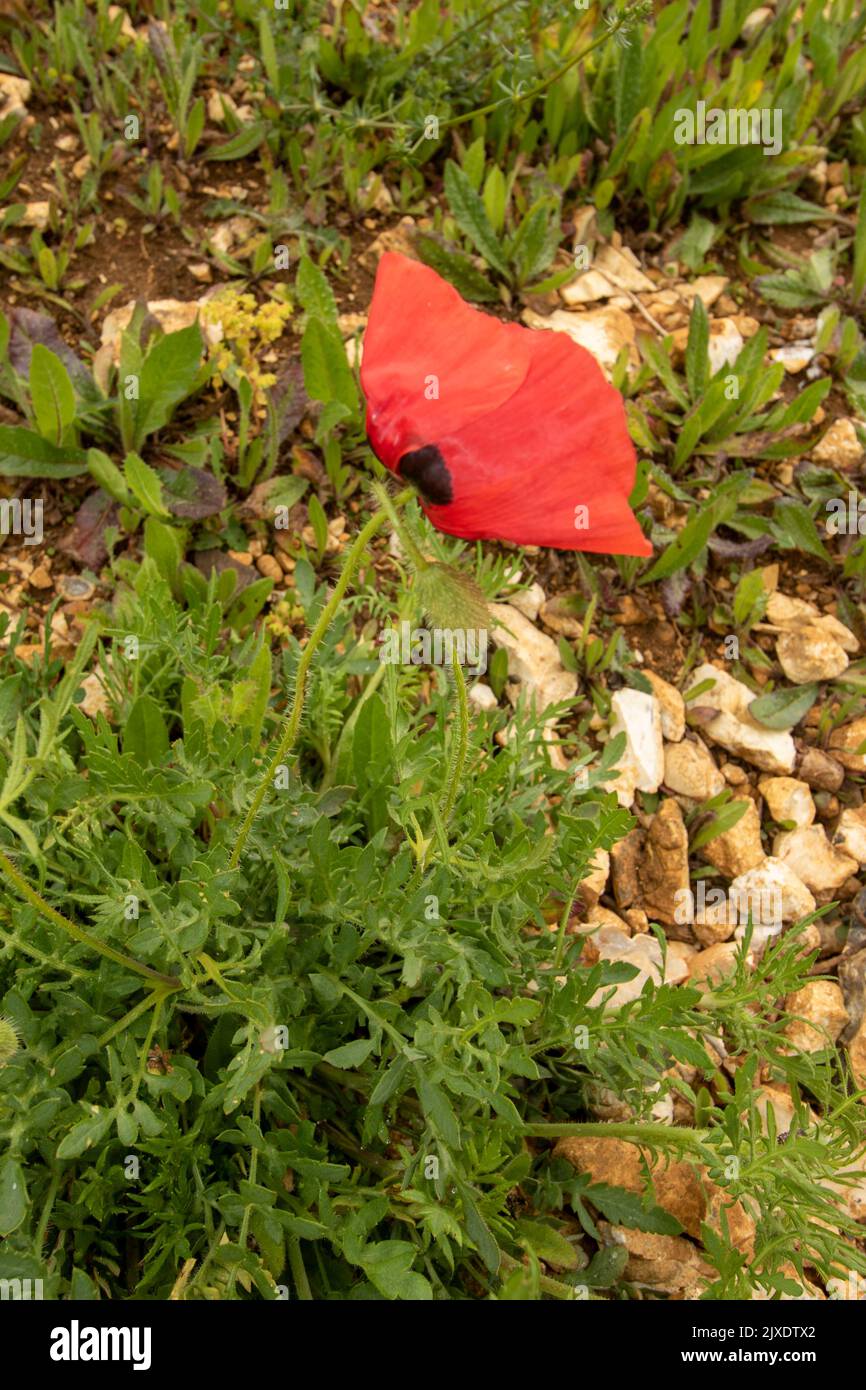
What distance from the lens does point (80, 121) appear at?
116 inches

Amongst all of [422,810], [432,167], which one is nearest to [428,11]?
[432,167]

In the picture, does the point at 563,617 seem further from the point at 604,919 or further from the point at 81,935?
the point at 81,935

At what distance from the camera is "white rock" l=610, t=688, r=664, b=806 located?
2.53 m

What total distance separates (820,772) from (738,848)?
30 centimetres

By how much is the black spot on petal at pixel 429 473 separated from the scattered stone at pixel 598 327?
A: 6.16 ft

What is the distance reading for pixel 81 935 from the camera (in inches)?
61.2

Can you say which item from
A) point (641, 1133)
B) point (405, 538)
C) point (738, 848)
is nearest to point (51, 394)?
point (405, 538)

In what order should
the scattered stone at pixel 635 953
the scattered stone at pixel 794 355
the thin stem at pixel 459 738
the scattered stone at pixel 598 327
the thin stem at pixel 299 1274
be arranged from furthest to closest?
the scattered stone at pixel 794 355, the scattered stone at pixel 598 327, the scattered stone at pixel 635 953, the thin stem at pixel 299 1274, the thin stem at pixel 459 738

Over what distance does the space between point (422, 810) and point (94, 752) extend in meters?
0.58

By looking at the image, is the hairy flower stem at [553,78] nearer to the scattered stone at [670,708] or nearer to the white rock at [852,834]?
the scattered stone at [670,708]

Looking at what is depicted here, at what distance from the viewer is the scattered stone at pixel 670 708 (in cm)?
263

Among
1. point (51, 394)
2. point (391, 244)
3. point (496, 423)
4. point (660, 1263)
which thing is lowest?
point (660, 1263)

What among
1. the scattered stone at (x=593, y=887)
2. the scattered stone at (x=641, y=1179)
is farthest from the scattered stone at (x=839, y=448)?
the scattered stone at (x=641, y=1179)

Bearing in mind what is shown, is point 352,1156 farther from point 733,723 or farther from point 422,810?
point 733,723
